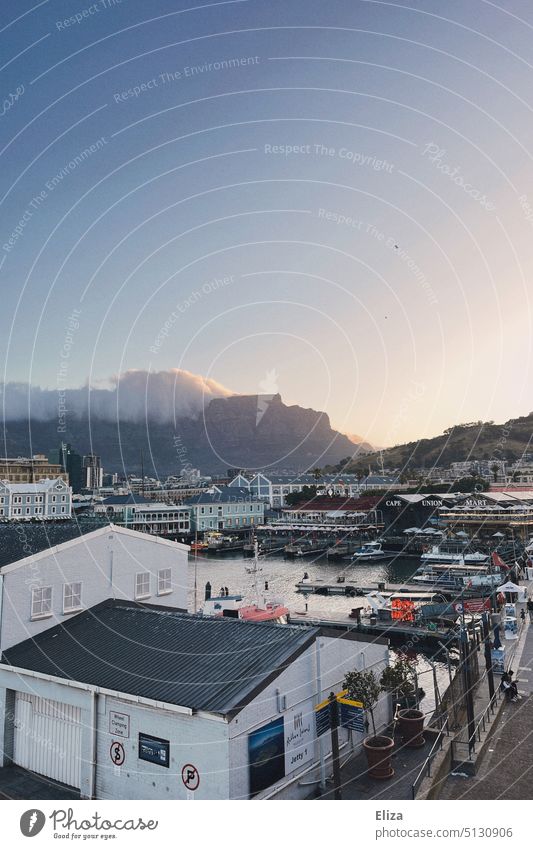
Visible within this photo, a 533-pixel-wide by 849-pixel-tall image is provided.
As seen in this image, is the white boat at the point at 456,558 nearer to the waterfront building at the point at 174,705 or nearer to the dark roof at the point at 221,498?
the dark roof at the point at 221,498

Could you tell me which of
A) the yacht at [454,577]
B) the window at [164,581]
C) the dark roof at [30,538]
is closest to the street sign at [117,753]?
the dark roof at [30,538]

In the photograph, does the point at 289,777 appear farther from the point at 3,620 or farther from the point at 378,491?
the point at 378,491

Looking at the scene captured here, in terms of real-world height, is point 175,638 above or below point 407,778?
above

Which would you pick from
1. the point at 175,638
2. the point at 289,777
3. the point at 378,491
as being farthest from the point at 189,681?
the point at 378,491

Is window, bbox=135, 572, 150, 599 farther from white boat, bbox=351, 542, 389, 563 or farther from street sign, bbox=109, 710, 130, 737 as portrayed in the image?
white boat, bbox=351, 542, 389, 563

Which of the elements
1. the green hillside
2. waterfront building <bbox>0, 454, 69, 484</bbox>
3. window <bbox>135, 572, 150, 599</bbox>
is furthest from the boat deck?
the green hillside

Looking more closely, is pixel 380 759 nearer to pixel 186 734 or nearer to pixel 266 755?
pixel 266 755
